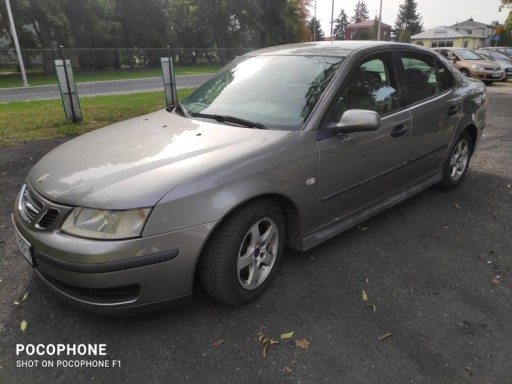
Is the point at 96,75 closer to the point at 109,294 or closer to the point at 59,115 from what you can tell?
the point at 59,115

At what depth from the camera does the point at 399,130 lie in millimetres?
3602

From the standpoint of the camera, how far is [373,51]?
351cm

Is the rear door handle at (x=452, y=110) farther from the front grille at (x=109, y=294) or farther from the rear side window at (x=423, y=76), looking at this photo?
the front grille at (x=109, y=294)

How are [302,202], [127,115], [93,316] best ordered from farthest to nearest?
[127,115]
[302,202]
[93,316]

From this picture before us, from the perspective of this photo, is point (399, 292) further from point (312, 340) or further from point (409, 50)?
point (409, 50)

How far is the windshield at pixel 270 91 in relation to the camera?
10.0 ft

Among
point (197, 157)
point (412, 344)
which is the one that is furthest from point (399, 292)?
point (197, 157)

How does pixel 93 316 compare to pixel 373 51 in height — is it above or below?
below

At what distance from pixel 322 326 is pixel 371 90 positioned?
6.42 feet

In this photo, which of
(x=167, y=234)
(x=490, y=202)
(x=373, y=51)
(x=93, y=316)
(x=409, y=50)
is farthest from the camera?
(x=490, y=202)

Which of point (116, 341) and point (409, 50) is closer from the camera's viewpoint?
point (116, 341)

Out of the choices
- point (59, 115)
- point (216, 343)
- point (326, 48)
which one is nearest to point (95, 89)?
point (59, 115)

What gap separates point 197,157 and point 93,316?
47.5 inches

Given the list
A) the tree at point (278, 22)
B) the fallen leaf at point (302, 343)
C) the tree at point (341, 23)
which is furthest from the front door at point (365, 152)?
the tree at point (341, 23)
